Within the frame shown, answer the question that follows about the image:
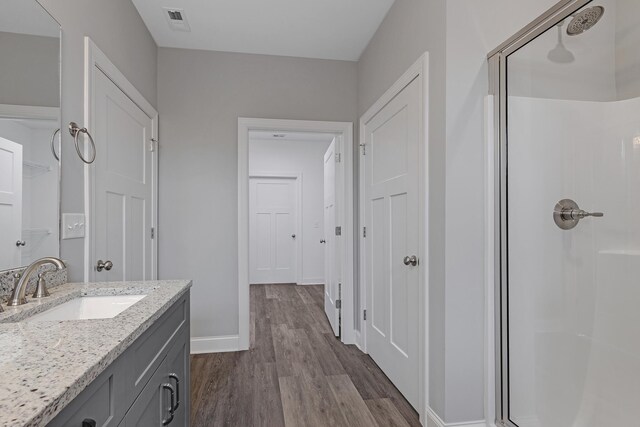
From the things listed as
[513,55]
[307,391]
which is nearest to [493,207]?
[513,55]

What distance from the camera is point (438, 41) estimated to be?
1714 millimetres

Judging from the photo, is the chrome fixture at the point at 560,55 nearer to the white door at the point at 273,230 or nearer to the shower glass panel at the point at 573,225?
the shower glass panel at the point at 573,225

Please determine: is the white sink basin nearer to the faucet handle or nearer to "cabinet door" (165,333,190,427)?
the faucet handle

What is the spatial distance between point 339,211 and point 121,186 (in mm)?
1716

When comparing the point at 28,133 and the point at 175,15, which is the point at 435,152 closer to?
the point at 28,133

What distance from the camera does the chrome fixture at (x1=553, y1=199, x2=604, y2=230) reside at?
65.0 inches

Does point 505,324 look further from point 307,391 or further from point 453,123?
point 307,391

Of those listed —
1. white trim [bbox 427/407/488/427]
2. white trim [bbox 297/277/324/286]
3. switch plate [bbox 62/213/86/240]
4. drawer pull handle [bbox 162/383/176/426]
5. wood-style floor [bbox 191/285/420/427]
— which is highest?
switch plate [bbox 62/213/86/240]

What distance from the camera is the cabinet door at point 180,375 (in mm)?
1270

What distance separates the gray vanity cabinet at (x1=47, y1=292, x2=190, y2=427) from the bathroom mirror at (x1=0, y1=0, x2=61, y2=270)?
0.58 metres

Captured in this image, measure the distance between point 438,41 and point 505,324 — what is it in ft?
4.66

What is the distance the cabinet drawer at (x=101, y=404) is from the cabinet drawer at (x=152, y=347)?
0.07 m

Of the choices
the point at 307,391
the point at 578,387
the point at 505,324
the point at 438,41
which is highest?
the point at 438,41

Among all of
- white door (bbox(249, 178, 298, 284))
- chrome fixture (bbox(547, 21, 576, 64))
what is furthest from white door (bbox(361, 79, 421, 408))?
white door (bbox(249, 178, 298, 284))
